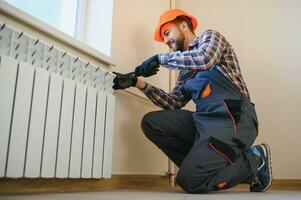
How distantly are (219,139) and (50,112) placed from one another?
70cm

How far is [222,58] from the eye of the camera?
1.70 m

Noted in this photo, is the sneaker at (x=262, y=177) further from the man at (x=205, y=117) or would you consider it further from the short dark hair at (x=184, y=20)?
the short dark hair at (x=184, y=20)

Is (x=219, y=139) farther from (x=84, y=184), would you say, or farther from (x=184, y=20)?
(x=184, y=20)

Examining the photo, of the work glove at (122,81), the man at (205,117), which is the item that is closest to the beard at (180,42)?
the man at (205,117)

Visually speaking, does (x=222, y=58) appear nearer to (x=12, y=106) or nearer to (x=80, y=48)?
(x=80, y=48)

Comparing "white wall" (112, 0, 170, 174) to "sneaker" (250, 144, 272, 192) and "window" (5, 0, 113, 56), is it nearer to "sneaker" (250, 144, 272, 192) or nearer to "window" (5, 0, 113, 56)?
"window" (5, 0, 113, 56)

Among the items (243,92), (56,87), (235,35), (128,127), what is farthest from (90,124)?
(235,35)

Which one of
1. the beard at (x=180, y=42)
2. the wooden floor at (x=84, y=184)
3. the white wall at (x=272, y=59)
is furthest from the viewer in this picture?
the white wall at (x=272, y=59)

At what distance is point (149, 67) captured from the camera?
1671mm

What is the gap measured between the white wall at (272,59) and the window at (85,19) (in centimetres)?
97

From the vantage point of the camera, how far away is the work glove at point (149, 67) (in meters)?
1.66

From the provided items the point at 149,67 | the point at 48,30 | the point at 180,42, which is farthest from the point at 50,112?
the point at 180,42

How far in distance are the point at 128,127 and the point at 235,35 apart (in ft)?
3.80

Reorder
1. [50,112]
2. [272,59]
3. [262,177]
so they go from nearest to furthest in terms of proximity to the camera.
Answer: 1. [50,112]
2. [262,177]
3. [272,59]
